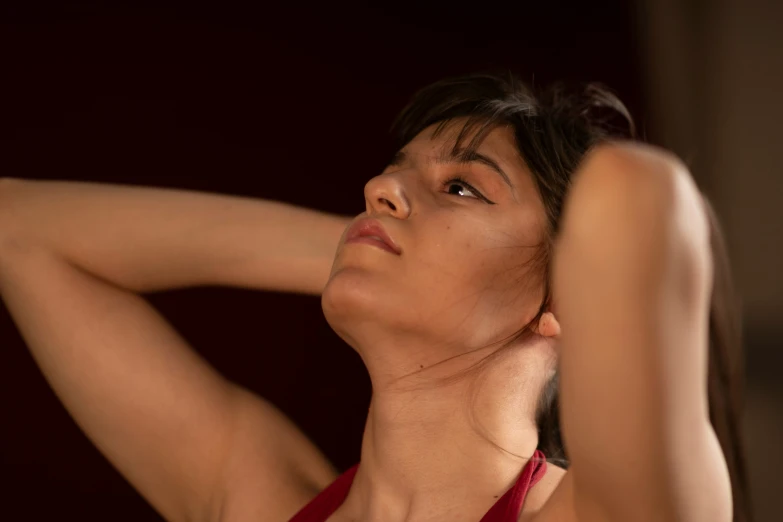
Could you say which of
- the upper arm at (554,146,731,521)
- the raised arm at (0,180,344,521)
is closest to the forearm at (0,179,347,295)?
the raised arm at (0,180,344,521)

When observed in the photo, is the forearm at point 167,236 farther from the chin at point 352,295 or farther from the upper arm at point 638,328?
the upper arm at point 638,328

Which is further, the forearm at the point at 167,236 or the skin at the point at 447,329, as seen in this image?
the forearm at the point at 167,236

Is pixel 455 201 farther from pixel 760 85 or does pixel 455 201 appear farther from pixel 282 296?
pixel 282 296

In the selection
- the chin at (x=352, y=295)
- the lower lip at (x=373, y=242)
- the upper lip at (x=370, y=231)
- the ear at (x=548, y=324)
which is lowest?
the ear at (x=548, y=324)

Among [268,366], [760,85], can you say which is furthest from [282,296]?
[760,85]

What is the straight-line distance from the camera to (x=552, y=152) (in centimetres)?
80

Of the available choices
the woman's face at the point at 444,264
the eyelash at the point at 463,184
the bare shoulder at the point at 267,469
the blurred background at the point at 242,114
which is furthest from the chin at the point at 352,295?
the blurred background at the point at 242,114

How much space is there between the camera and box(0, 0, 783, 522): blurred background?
45.9 inches

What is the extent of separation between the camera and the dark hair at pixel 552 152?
623 mm

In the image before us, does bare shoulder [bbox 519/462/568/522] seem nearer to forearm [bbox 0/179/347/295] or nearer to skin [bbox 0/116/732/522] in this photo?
skin [bbox 0/116/732/522]

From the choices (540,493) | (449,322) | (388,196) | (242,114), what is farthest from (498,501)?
(242,114)

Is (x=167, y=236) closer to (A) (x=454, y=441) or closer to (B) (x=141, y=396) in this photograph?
(B) (x=141, y=396)

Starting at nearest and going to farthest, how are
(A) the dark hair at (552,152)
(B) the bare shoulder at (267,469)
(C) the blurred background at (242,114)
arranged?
(A) the dark hair at (552,152) < (B) the bare shoulder at (267,469) < (C) the blurred background at (242,114)

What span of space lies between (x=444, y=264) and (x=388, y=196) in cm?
7
